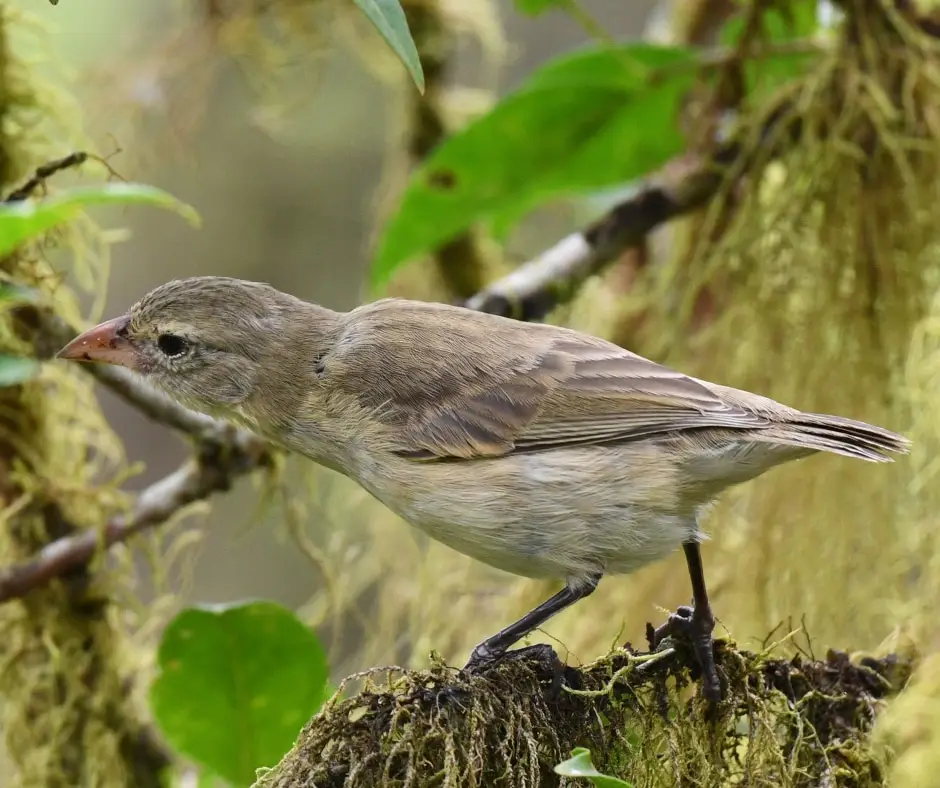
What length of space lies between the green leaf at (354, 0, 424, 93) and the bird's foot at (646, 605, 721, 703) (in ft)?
3.94

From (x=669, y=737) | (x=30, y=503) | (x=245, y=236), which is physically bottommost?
(x=669, y=737)

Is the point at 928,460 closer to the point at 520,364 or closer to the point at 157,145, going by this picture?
the point at 520,364

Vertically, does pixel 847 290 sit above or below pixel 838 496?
above

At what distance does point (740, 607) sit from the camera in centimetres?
332

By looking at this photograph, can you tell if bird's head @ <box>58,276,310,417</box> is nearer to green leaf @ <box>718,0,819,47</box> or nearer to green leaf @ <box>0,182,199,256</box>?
green leaf @ <box>0,182,199,256</box>

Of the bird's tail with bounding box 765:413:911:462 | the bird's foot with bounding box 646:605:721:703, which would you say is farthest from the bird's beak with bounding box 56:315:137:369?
the bird's tail with bounding box 765:413:911:462

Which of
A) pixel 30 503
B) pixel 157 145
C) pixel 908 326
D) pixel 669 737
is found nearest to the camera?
pixel 669 737

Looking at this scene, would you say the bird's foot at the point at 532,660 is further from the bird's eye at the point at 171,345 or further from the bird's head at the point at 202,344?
the bird's eye at the point at 171,345

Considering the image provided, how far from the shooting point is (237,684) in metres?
2.55

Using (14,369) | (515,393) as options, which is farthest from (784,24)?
(14,369)

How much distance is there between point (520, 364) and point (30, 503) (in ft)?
4.84

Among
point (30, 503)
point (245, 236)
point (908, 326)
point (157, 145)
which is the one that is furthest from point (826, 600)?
point (245, 236)

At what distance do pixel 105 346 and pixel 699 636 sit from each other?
156 cm

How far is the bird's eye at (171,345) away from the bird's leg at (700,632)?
137cm
